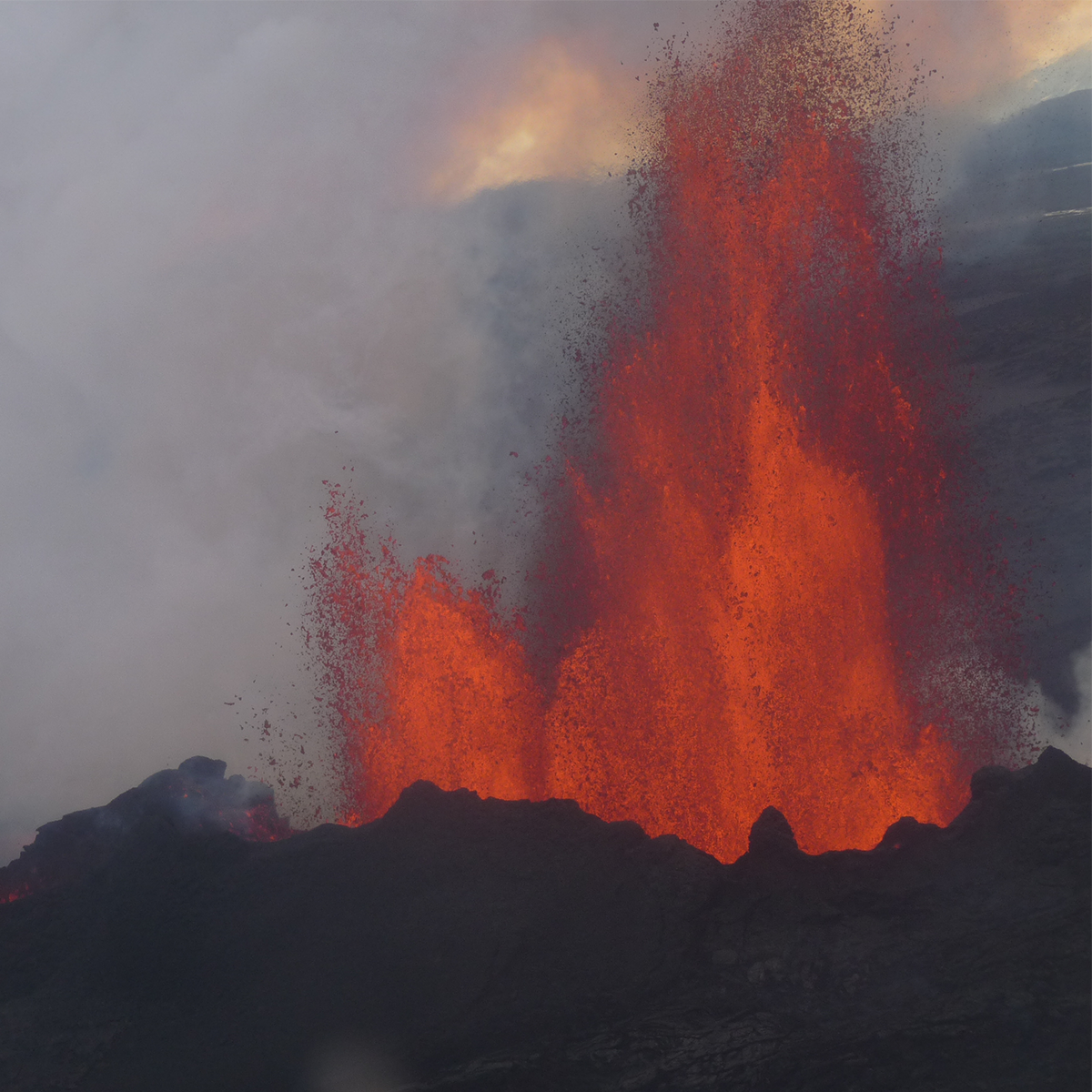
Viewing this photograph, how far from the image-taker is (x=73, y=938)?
58.4 feet

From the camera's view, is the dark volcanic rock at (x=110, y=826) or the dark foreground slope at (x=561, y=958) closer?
the dark foreground slope at (x=561, y=958)

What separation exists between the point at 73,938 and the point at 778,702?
49.2ft

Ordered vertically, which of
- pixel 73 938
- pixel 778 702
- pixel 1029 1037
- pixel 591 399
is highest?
pixel 591 399

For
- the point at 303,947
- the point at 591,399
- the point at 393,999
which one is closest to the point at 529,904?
the point at 393,999

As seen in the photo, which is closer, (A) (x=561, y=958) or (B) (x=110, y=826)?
(A) (x=561, y=958)

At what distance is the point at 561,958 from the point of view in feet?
50.9

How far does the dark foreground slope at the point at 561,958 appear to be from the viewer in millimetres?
13531

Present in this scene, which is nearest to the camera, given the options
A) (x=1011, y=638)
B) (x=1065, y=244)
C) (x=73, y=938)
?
(x=73, y=938)

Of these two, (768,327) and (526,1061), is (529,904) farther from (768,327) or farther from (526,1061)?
(768,327)

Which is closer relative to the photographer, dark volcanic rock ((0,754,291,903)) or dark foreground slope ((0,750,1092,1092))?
dark foreground slope ((0,750,1092,1092))

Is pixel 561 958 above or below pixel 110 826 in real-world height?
below

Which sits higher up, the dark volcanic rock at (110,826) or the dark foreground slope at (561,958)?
the dark volcanic rock at (110,826)

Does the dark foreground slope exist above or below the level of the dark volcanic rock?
below

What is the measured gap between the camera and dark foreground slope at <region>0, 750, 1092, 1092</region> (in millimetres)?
13531
